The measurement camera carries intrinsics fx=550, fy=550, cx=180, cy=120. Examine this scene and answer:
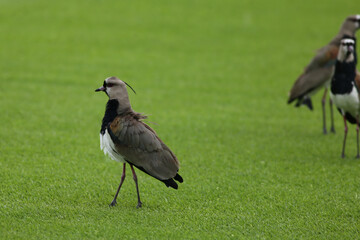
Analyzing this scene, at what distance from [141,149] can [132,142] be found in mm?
108

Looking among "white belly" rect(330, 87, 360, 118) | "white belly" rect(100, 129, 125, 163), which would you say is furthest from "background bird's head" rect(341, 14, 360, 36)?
"white belly" rect(100, 129, 125, 163)

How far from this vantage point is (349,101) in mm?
7262

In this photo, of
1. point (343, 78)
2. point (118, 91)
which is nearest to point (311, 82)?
point (343, 78)

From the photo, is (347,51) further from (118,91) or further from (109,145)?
(109,145)

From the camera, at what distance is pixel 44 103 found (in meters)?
9.16

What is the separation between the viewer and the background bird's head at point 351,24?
8984mm

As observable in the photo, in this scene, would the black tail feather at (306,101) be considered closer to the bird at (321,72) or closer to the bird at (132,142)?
the bird at (321,72)

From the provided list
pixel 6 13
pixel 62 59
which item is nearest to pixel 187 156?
pixel 62 59

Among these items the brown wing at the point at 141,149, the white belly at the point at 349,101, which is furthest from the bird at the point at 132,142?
the white belly at the point at 349,101

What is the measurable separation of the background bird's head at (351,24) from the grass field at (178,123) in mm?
1580

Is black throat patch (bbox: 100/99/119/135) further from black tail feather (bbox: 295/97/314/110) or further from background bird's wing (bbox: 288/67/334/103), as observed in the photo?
black tail feather (bbox: 295/97/314/110)

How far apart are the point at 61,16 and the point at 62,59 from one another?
3.31 meters

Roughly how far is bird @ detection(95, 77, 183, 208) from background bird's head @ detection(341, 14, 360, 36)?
16.9ft

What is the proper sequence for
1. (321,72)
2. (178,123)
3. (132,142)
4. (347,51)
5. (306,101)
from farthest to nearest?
1. (306,101)
2. (321,72)
3. (178,123)
4. (347,51)
5. (132,142)
